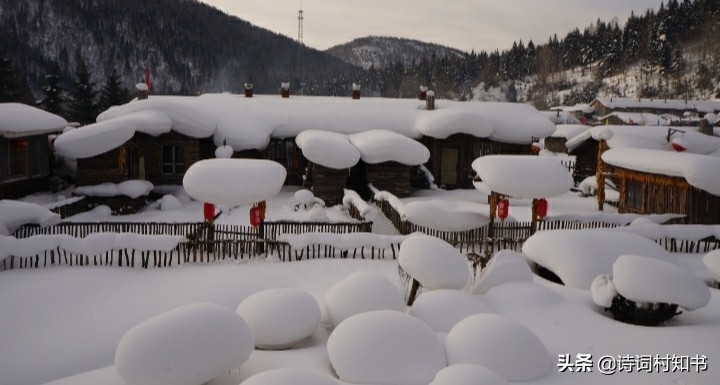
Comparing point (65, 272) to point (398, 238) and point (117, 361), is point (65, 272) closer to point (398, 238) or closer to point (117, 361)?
point (117, 361)

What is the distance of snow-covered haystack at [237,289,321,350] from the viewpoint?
29.2 ft

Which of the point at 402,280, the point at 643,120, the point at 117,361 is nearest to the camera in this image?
the point at 117,361

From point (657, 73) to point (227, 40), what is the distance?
10571 centimetres

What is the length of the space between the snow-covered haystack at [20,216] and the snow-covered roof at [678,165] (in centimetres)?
2096

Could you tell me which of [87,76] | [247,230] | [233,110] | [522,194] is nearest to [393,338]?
[522,194]

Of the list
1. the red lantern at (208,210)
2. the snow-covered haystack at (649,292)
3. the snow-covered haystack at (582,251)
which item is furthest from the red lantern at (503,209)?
the red lantern at (208,210)

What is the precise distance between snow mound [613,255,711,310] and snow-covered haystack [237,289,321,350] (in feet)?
20.4

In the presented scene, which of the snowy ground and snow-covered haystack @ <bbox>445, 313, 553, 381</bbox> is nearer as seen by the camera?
snow-covered haystack @ <bbox>445, 313, 553, 381</bbox>

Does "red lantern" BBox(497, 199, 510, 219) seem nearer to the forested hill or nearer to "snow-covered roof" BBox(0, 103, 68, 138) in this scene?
"snow-covered roof" BBox(0, 103, 68, 138)

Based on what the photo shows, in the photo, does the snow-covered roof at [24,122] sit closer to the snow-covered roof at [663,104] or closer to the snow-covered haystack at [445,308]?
the snow-covered haystack at [445,308]

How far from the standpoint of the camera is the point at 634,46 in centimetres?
11950

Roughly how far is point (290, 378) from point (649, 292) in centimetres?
754

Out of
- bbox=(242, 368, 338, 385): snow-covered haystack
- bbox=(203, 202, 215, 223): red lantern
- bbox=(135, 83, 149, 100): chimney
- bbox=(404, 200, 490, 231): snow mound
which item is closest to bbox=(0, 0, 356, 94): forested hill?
bbox=(135, 83, 149, 100): chimney

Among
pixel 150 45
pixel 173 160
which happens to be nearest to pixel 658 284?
pixel 173 160
